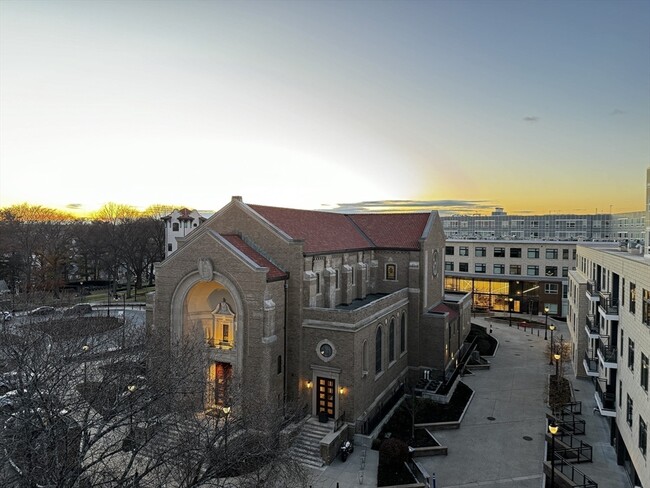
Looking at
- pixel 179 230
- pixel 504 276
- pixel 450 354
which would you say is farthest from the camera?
pixel 179 230

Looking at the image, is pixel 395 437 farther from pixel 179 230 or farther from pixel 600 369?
pixel 179 230

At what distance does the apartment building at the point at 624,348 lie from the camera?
60.5ft

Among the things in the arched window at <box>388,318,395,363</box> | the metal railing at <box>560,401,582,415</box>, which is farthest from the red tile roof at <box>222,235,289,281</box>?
the metal railing at <box>560,401,582,415</box>

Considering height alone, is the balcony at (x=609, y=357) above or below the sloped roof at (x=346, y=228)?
below

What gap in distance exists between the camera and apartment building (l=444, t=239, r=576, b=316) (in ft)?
205

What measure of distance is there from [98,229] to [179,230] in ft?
56.9

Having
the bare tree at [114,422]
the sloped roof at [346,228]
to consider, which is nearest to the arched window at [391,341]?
the sloped roof at [346,228]

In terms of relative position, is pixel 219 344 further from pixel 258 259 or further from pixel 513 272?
pixel 513 272

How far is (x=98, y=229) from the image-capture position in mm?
79625

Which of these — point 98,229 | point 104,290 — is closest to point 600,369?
point 104,290

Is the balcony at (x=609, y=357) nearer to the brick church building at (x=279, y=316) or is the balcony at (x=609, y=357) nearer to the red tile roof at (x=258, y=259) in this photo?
the brick church building at (x=279, y=316)

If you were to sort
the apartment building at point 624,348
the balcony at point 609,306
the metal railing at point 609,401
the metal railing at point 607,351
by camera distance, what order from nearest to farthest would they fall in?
the apartment building at point 624,348 → the metal railing at point 609,401 → the metal railing at point 607,351 → the balcony at point 609,306

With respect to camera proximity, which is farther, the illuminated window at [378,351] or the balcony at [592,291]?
the balcony at [592,291]

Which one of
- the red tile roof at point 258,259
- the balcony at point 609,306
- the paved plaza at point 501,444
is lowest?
the paved plaza at point 501,444
